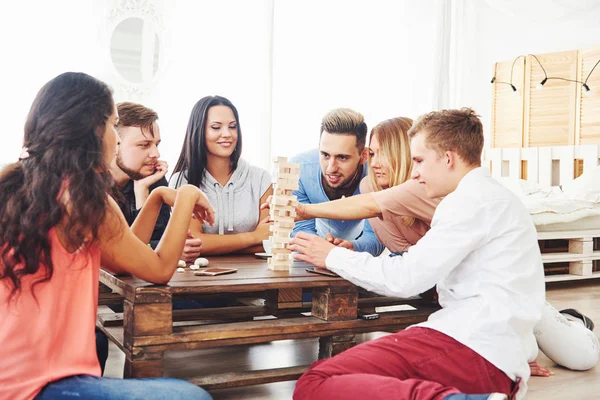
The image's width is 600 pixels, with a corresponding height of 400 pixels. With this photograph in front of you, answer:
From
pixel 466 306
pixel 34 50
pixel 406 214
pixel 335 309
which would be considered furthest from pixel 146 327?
pixel 34 50

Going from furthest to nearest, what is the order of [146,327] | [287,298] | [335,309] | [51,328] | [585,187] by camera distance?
[585,187], [287,298], [335,309], [146,327], [51,328]

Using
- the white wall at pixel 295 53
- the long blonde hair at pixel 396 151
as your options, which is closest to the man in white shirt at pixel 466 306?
the long blonde hair at pixel 396 151

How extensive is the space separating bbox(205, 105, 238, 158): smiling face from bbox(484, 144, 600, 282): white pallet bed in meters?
2.55

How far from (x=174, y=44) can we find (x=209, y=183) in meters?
1.92

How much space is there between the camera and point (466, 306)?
5.89 ft

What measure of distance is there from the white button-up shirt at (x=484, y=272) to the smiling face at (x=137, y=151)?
55.9 inches

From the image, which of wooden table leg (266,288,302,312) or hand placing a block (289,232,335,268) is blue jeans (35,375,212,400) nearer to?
hand placing a block (289,232,335,268)

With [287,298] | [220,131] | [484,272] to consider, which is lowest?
[287,298]

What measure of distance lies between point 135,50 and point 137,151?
1.75m

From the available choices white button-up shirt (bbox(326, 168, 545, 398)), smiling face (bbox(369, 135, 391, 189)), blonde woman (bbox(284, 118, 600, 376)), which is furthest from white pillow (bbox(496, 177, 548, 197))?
white button-up shirt (bbox(326, 168, 545, 398))

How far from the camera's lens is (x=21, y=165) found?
1501 millimetres

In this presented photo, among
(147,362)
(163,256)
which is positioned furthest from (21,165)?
(147,362)

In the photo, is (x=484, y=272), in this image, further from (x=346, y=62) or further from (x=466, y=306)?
(x=346, y=62)

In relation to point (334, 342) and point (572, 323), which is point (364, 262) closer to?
point (334, 342)
